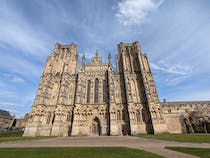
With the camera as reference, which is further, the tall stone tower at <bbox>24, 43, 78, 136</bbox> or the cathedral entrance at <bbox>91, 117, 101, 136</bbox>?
the cathedral entrance at <bbox>91, 117, 101, 136</bbox>

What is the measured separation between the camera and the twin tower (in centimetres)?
3109

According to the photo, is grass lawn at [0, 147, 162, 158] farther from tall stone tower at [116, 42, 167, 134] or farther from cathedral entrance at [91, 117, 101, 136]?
cathedral entrance at [91, 117, 101, 136]

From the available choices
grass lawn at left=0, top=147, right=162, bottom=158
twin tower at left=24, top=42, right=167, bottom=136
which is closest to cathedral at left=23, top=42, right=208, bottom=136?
twin tower at left=24, top=42, right=167, bottom=136

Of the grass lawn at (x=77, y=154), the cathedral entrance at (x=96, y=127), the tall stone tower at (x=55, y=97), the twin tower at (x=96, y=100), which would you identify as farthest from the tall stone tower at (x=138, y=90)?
the grass lawn at (x=77, y=154)

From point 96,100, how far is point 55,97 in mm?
12511

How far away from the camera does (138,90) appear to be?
121 ft

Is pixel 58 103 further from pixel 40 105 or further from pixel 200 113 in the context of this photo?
pixel 200 113

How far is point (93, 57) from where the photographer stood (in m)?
44.8

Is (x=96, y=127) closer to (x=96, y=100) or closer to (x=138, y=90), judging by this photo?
(x=96, y=100)

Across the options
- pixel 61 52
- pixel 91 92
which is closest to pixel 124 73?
pixel 91 92

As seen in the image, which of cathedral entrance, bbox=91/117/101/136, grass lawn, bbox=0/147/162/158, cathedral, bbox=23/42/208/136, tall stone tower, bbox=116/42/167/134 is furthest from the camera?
cathedral entrance, bbox=91/117/101/136

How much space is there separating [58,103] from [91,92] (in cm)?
A: 984

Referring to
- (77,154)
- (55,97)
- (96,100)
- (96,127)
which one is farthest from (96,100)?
(77,154)

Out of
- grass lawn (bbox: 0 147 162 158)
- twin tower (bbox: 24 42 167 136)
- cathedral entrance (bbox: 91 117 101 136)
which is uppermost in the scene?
twin tower (bbox: 24 42 167 136)
